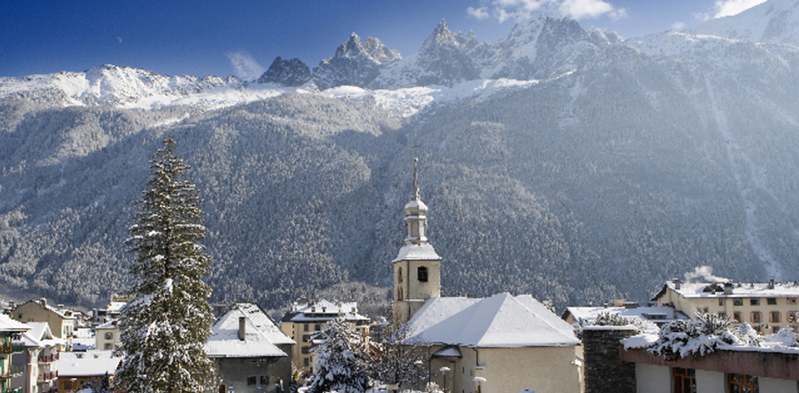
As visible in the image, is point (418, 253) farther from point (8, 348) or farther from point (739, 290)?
point (739, 290)

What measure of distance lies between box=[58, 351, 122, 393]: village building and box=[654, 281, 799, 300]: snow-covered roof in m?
61.6

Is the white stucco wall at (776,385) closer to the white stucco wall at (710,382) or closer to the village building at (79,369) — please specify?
the white stucco wall at (710,382)

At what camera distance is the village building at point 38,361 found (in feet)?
184

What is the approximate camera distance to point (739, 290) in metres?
82.6

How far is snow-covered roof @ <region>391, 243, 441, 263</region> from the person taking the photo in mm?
58297

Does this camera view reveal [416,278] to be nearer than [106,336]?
Yes

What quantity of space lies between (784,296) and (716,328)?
67227mm

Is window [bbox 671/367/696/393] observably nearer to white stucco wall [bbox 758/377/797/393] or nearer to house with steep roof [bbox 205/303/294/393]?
white stucco wall [bbox 758/377/797/393]

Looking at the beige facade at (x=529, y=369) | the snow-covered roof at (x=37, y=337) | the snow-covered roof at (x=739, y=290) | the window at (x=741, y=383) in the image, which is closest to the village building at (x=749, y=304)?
the snow-covered roof at (x=739, y=290)

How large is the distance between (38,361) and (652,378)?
54.1 metres

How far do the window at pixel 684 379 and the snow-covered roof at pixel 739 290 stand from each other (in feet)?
205

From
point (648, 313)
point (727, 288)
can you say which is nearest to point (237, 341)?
point (648, 313)

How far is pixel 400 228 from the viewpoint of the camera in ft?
643

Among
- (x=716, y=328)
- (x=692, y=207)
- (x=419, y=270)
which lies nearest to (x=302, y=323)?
(x=419, y=270)
